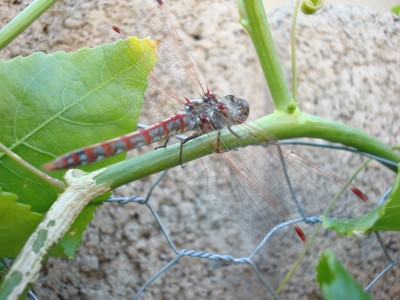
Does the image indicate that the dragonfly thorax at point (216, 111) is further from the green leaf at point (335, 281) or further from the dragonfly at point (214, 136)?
the green leaf at point (335, 281)

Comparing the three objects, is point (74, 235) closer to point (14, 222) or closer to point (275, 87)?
point (14, 222)

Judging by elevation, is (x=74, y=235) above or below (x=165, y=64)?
below

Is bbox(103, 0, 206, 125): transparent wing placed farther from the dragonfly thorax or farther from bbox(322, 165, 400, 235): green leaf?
bbox(322, 165, 400, 235): green leaf

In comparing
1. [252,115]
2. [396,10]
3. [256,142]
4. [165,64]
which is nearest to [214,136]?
[256,142]

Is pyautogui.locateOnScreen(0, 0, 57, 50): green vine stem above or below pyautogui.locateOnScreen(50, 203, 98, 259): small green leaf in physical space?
above

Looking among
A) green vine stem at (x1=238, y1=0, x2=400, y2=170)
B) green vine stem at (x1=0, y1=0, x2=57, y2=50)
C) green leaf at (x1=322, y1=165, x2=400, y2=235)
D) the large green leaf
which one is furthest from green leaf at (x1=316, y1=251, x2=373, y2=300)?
green vine stem at (x1=0, y1=0, x2=57, y2=50)

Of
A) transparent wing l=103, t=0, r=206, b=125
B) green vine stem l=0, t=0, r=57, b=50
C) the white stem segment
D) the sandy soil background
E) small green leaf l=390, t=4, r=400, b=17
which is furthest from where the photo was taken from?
small green leaf l=390, t=4, r=400, b=17
